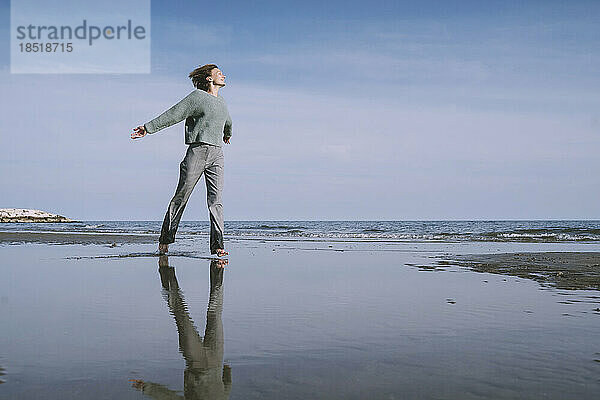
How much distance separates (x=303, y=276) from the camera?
17.3 ft

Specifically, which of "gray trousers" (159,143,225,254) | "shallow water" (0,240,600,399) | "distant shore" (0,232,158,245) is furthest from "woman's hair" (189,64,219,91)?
"distant shore" (0,232,158,245)

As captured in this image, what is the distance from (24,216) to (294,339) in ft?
222

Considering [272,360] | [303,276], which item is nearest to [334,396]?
[272,360]

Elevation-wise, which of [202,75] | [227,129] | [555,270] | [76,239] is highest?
[202,75]

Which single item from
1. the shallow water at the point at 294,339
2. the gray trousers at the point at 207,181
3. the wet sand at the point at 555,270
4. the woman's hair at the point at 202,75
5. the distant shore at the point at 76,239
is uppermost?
the woman's hair at the point at 202,75

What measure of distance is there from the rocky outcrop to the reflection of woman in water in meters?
65.7

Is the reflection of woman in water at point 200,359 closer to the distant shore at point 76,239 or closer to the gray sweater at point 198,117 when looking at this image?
the gray sweater at point 198,117

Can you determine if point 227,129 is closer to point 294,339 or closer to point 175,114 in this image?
point 175,114

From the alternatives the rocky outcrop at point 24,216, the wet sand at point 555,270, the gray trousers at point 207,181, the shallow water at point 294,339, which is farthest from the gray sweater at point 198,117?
the rocky outcrop at point 24,216

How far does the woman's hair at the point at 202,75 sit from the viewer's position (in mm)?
6820

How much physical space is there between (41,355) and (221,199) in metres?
4.76

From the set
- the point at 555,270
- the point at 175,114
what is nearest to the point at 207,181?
the point at 175,114

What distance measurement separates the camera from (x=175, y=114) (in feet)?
21.7

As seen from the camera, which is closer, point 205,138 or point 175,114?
point 175,114
